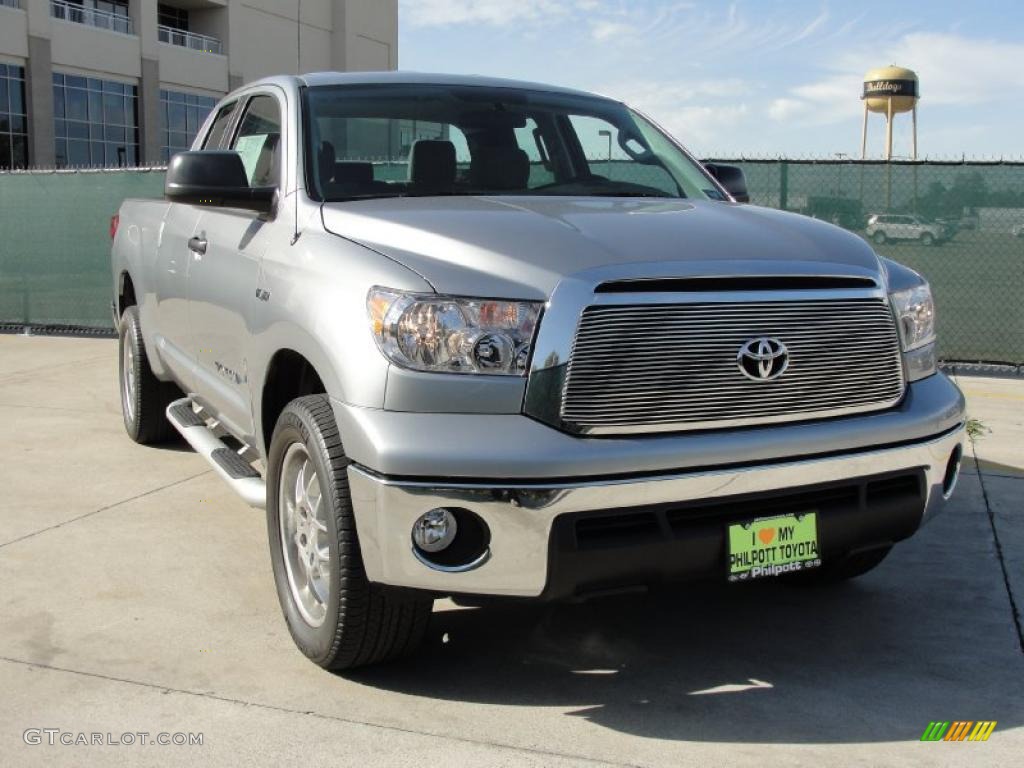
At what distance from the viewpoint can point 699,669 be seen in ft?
12.4

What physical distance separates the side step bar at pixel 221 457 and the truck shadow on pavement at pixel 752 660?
78 centimetres

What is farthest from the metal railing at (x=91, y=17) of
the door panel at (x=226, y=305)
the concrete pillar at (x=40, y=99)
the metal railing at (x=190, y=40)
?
the door panel at (x=226, y=305)

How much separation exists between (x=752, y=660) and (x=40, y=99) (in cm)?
4287

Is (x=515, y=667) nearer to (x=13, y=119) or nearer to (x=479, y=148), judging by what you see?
(x=479, y=148)

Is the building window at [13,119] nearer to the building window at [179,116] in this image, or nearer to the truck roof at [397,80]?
the building window at [179,116]

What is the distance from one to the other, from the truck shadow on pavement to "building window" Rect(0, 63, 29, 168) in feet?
134

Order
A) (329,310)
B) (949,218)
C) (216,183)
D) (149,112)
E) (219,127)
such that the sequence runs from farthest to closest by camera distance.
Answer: (149,112) → (949,218) → (219,127) → (216,183) → (329,310)

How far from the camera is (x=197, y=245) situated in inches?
200

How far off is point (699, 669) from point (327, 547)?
4.01 feet

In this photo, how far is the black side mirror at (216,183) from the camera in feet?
14.0

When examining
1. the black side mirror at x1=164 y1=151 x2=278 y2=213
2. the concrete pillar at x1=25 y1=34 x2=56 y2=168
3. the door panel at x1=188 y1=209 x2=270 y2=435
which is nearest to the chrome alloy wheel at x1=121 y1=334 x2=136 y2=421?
the door panel at x1=188 y1=209 x2=270 y2=435

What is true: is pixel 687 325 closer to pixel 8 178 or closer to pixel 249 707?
pixel 249 707

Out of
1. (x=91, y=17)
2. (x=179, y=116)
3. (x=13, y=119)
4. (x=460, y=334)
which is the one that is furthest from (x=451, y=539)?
(x=179, y=116)

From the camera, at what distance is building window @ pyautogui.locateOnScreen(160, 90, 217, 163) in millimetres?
48750
